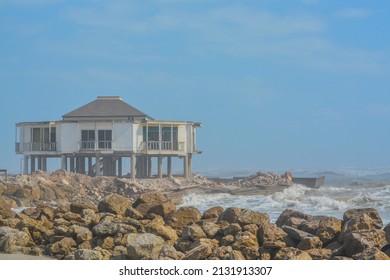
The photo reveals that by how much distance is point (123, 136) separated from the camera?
18078mm

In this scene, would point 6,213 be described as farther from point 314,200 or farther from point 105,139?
point 105,139

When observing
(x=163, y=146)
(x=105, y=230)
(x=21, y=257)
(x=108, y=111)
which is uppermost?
(x=108, y=111)

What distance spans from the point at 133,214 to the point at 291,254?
2.29 meters

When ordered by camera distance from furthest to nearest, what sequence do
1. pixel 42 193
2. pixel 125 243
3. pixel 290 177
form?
pixel 290 177 < pixel 42 193 < pixel 125 243

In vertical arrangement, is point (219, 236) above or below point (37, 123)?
below

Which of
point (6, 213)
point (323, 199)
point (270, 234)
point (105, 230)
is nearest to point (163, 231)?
point (105, 230)

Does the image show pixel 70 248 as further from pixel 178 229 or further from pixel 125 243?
pixel 178 229

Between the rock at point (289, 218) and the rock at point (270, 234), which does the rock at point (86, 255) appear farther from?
the rock at point (289, 218)

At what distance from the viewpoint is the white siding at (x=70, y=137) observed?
1866 centimetres

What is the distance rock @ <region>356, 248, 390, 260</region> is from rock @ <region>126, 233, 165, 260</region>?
164cm

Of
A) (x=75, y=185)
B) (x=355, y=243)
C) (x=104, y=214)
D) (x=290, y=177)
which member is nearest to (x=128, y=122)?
(x=75, y=185)

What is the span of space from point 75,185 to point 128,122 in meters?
1.92
